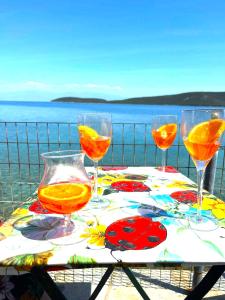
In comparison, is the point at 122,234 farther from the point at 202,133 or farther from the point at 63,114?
the point at 63,114

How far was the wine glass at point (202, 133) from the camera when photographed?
0.97m

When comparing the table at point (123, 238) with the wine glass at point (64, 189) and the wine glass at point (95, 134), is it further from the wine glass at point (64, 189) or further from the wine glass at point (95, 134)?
the wine glass at point (95, 134)

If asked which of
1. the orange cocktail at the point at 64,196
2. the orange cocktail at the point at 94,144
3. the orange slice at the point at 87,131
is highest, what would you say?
the orange slice at the point at 87,131

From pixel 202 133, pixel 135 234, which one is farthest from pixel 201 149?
pixel 135 234

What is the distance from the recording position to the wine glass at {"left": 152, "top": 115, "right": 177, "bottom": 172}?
172cm

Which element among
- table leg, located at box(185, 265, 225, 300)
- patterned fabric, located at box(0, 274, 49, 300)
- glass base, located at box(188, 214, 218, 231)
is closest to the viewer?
table leg, located at box(185, 265, 225, 300)

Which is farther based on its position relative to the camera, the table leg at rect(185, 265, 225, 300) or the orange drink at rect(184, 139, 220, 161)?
the orange drink at rect(184, 139, 220, 161)

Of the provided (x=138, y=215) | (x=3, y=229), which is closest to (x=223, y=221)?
(x=138, y=215)

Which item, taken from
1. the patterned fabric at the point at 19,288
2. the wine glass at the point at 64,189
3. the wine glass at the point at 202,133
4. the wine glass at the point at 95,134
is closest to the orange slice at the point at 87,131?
the wine glass at the point at 95,134

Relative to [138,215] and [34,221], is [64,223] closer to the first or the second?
[34,221]

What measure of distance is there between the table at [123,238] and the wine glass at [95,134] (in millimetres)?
203

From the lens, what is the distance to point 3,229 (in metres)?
0.98

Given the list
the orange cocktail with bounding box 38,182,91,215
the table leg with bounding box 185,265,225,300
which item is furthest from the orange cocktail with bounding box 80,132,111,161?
the table leg with bounding box 185,265,225,300

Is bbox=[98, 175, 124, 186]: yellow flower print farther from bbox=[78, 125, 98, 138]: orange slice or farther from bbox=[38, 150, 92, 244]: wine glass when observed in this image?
bbox=[38, 150, 92, 244]: wine glass
